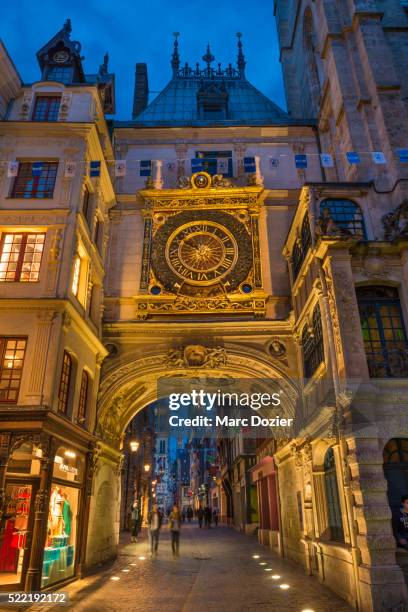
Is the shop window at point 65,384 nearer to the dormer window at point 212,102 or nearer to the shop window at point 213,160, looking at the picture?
the shop window at point 213,160

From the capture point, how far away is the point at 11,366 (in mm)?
13133

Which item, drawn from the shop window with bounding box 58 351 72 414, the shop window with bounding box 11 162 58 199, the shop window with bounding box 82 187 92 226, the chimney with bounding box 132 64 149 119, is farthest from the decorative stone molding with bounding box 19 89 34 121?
the chimney with bounding box 132 64 149 119

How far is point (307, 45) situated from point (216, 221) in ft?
47.9

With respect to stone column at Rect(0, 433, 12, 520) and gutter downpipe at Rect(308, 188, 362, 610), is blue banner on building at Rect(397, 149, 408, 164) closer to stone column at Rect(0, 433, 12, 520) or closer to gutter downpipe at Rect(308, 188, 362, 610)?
gutter downpipe at Rect(308, 188, 362, 610)

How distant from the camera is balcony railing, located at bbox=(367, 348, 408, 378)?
1192cm

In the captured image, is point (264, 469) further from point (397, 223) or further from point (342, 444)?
point (397, 223)

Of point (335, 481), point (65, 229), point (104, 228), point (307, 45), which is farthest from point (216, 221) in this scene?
point (307, 45)

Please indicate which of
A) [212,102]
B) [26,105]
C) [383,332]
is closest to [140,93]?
[212,102]

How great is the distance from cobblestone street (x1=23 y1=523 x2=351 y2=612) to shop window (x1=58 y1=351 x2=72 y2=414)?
17.0 feet

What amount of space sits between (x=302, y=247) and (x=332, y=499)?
8.91 metres

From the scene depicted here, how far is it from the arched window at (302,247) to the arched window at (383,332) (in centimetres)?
330

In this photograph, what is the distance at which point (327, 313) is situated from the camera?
12797 millimetres

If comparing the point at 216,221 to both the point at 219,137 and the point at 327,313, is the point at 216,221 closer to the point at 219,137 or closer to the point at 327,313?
the point at 219,137

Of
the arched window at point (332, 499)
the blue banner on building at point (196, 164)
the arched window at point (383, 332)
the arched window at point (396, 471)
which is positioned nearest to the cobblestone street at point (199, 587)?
the arched window at point (332, 499)
